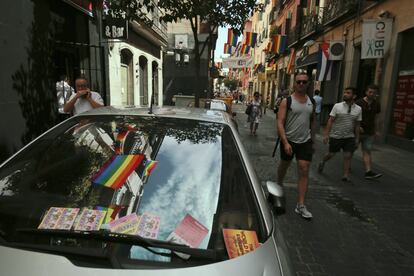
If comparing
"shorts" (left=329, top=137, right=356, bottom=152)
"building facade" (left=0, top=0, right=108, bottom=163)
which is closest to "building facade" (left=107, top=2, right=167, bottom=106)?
"building facade" (left=0, top=0, right=108, bottom=163)

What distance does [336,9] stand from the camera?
53.3 feet

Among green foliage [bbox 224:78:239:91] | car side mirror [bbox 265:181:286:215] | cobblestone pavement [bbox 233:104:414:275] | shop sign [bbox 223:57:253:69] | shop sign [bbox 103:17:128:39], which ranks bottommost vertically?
green foliage [bbox 224:78:239:91]

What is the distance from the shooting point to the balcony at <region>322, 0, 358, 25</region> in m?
14.4

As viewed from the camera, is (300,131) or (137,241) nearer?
(137,241)

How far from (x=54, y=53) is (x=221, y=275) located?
788 cm

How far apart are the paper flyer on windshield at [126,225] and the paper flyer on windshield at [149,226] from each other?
0.9 inches

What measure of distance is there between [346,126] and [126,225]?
225 inches

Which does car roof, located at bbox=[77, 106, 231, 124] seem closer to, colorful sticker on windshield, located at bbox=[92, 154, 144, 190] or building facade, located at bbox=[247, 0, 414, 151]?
colorful sticker on windshield, located at bbox=[92, 154, 144, 190]

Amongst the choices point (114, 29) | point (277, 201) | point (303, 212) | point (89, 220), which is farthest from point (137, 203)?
point (114, 29)

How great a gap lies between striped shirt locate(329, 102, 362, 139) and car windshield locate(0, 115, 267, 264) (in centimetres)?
447

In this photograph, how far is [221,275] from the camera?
1427 millimetres

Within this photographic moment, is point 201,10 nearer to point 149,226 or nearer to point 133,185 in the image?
point 133,185

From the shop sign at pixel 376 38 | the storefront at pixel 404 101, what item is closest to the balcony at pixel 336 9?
the shop sign at pixel 376 38

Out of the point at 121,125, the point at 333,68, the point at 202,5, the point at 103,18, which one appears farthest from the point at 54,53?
the point at 333,68
